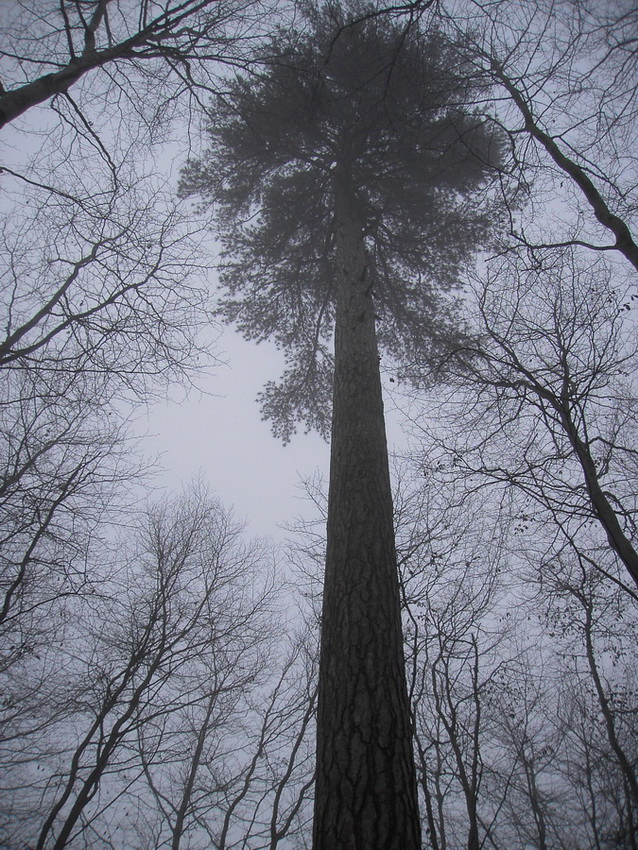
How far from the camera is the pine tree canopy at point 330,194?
6.77 m

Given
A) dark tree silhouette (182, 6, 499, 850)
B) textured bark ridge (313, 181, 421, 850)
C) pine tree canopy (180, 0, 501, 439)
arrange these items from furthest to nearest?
pine tree canopy (180, 0, 501, 439), dark tree silhouette (182, 6, 499, 850), textured bark ridge (313, 181, 421, 850)

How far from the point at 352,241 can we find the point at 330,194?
2.64m

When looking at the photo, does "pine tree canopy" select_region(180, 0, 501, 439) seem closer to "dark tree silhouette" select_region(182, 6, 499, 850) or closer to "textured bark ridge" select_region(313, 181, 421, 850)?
"dark tree silhouette" select_region(182, 6, 499, 850)


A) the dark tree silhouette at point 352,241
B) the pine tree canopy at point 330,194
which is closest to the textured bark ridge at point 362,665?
the dark tree silhouette at point 352,241

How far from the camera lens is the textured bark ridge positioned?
1856mm

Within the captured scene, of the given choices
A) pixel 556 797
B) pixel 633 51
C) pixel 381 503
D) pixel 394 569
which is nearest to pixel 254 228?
pixel 633 51

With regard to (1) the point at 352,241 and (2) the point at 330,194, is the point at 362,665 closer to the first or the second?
(1) the point at 352,241

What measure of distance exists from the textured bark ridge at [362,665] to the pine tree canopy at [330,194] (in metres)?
4.79

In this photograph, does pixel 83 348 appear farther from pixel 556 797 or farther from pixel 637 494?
pixel 556 797

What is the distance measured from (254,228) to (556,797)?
51.5ft

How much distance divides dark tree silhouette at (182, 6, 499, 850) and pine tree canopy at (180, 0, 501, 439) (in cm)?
3

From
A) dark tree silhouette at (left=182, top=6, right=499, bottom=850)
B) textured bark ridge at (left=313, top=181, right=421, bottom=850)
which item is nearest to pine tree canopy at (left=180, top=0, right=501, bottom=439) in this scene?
dark tree silhouette at (left=182, top=6, right=499, bottom=850)

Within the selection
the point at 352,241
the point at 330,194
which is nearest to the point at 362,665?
the point at 352,241

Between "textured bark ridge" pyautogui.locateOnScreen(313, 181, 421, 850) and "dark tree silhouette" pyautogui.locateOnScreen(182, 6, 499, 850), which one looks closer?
"textured bark ridge" pyautogui.locateOnScreen(313, 181, 421, 850)
